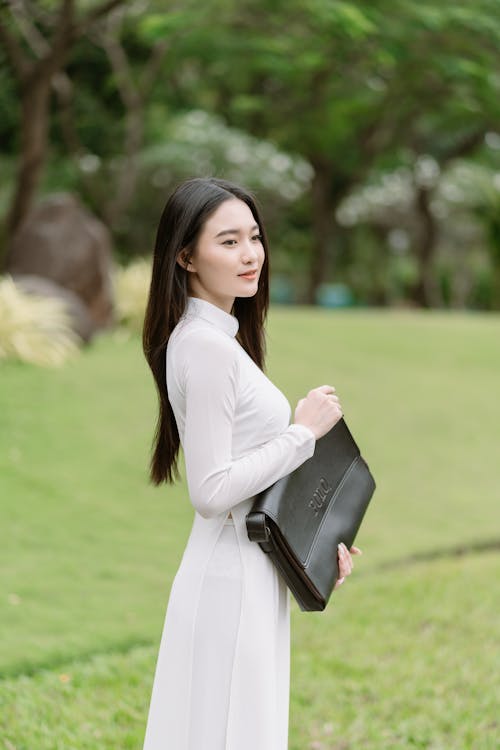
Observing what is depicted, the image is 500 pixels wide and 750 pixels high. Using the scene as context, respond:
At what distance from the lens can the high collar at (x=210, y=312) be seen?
6.44 feet

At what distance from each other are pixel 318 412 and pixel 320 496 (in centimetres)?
20

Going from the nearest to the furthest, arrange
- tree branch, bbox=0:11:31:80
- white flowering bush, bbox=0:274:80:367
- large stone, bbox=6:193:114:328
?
1. white flowering bush, bbox=0:274:80:367
2. large stone, bbox=6:193:114:328
3. tree branch, bbox=0:11:31:80

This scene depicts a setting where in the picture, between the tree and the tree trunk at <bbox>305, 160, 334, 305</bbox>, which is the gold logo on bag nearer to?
the tree

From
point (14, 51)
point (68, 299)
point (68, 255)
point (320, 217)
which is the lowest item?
point (68, 299)

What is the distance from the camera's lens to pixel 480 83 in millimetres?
14047

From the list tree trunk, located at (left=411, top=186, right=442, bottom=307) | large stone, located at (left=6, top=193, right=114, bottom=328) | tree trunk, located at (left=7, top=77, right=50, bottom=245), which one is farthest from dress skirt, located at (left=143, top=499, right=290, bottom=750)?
tree trunk, located at (left=411, top=186, right=442, bottom=307)

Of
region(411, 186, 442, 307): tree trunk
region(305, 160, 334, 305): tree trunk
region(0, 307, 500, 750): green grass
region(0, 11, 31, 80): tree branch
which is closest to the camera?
region(0, 307, 500, 750): green grass

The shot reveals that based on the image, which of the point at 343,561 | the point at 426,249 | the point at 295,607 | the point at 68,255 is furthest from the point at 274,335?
the point at 426,249

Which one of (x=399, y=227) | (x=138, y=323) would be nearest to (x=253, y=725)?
(x=138, y=323)

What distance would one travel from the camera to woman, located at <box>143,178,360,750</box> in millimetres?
1843

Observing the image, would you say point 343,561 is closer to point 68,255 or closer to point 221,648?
point 221,648

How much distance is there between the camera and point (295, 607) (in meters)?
5.08

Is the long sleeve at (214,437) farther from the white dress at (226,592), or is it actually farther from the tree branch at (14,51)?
the tree branch at (14,51)

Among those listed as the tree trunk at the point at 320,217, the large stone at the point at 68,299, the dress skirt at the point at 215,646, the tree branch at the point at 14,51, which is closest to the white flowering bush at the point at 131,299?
the large stone at the point at 68,299
